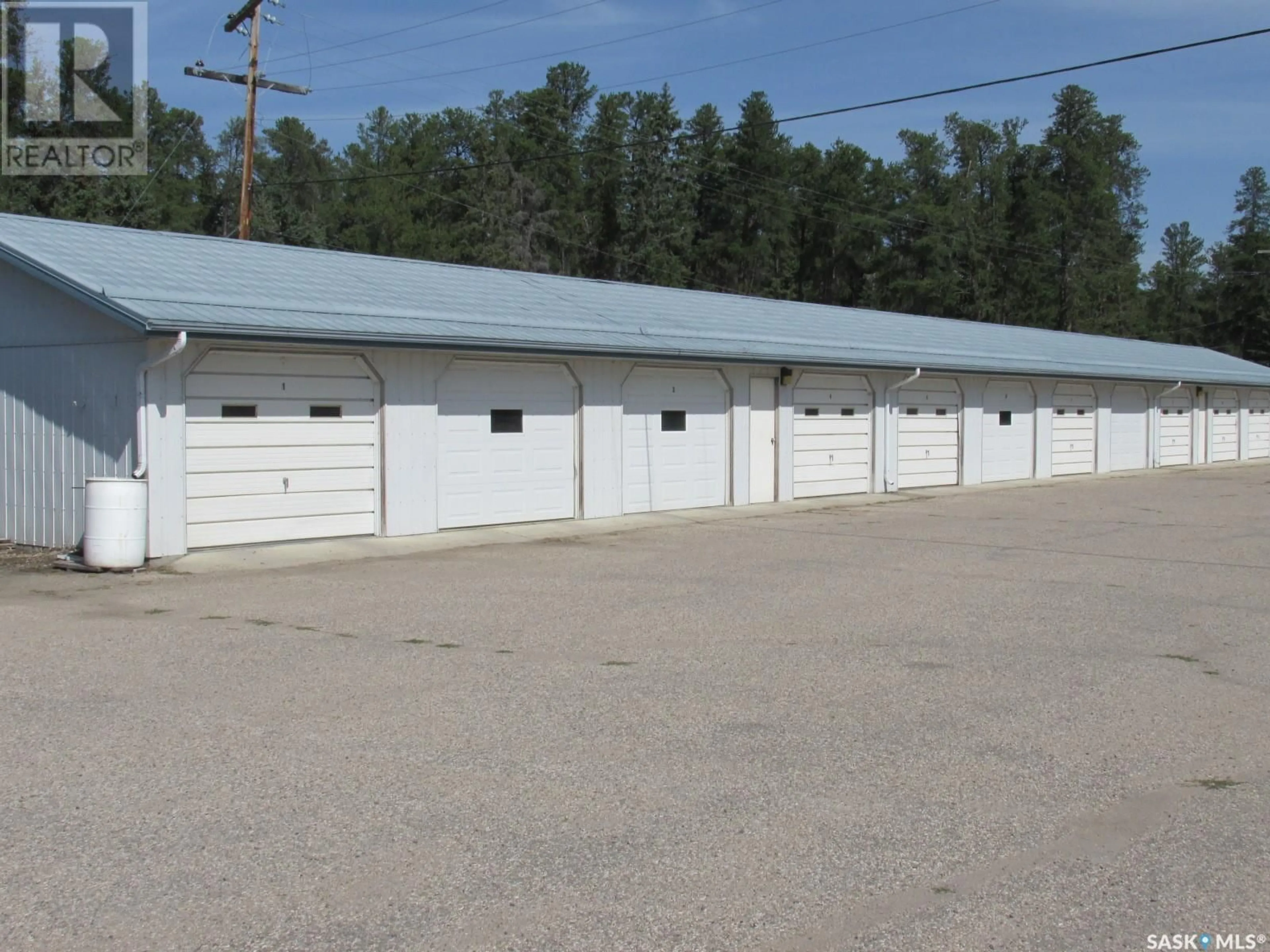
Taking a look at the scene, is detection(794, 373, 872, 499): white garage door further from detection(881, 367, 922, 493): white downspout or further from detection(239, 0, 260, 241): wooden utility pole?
detection(239, 0, 260, 241): wooden utility pole

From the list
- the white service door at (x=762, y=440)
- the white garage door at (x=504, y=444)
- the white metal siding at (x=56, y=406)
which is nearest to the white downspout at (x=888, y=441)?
the white service door at (x=762, y=440)

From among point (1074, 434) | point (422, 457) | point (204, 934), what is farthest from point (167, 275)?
point (1074, 434)

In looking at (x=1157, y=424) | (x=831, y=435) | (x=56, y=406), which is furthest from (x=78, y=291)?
(x=1157, y=424)

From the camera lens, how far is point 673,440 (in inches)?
752

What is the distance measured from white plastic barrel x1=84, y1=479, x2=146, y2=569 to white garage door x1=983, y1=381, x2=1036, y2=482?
18.6 meters

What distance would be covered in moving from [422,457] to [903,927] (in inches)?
483

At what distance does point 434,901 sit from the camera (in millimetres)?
4266

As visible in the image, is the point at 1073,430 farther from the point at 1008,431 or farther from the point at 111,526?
the point at 111,526

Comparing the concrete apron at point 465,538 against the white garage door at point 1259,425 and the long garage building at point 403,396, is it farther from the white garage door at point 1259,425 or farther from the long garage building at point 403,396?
the white garage door at point 1259,425

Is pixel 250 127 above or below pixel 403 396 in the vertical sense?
above

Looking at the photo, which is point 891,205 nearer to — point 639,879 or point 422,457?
point 422,457

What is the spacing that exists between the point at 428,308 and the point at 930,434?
1200 cm

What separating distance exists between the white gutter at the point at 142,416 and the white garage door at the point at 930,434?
14917mm

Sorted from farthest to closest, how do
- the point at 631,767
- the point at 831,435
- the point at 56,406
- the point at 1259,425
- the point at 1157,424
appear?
1. the point at 1259,425
2. the point at 1157,424
3. the point at 831,435
4. the point at 56,406
5. the point at 631,767
